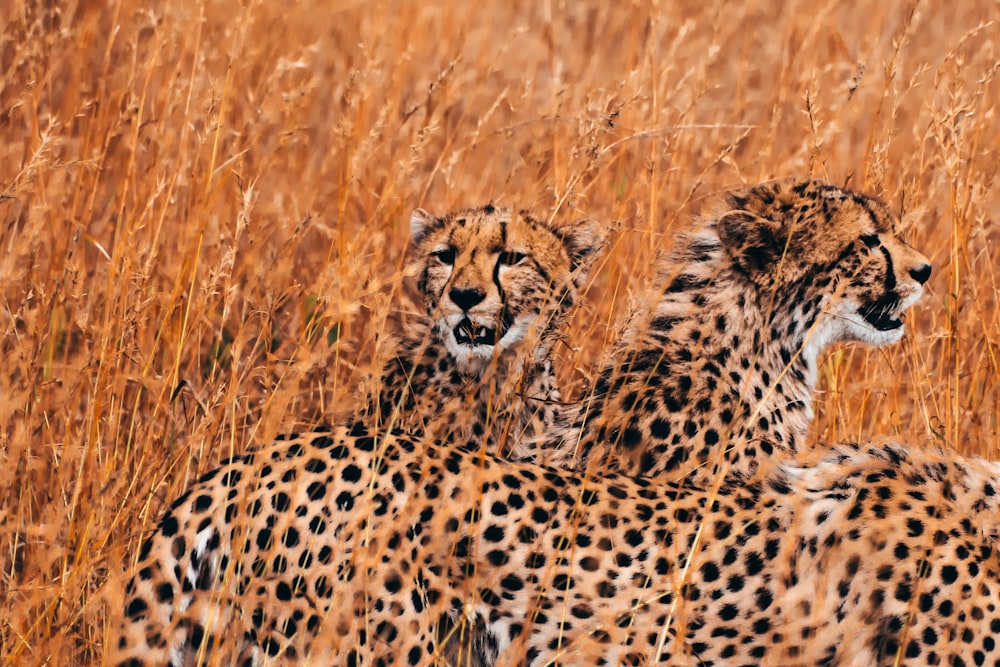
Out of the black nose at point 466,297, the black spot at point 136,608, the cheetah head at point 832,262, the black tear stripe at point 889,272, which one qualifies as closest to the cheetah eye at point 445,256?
the black nose at point 466,297

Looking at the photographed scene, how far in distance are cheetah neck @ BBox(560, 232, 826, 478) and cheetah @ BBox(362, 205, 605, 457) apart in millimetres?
215

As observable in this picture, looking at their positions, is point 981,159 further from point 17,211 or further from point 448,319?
point 17,211

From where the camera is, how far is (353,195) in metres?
4.43

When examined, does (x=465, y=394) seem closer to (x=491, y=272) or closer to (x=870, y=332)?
(x=491, y=272)

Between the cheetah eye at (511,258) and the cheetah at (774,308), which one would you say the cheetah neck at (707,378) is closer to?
the cheetah at (774,308)

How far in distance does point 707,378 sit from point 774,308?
0.88ft

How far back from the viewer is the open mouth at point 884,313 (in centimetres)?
356

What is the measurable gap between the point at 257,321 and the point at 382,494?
1.52 meters

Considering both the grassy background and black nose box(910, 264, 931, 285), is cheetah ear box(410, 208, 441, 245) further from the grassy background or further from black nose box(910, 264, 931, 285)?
black nose box(910, 264, 931, 285)

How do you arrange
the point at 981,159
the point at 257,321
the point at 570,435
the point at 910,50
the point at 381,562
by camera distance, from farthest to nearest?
the point at 910,50 < the point at 981,159 < the point at 257,321 < the point at 570,435 < the point at 381,562

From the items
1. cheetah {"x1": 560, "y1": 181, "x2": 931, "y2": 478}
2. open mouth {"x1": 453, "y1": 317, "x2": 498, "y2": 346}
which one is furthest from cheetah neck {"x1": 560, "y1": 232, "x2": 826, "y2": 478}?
open mouth {"x1": 453, "y1": 317, "x2": 498, "y2": 346}

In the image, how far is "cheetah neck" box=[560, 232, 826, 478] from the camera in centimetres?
339

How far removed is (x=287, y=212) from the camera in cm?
441

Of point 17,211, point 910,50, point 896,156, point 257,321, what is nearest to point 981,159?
point 896,156
